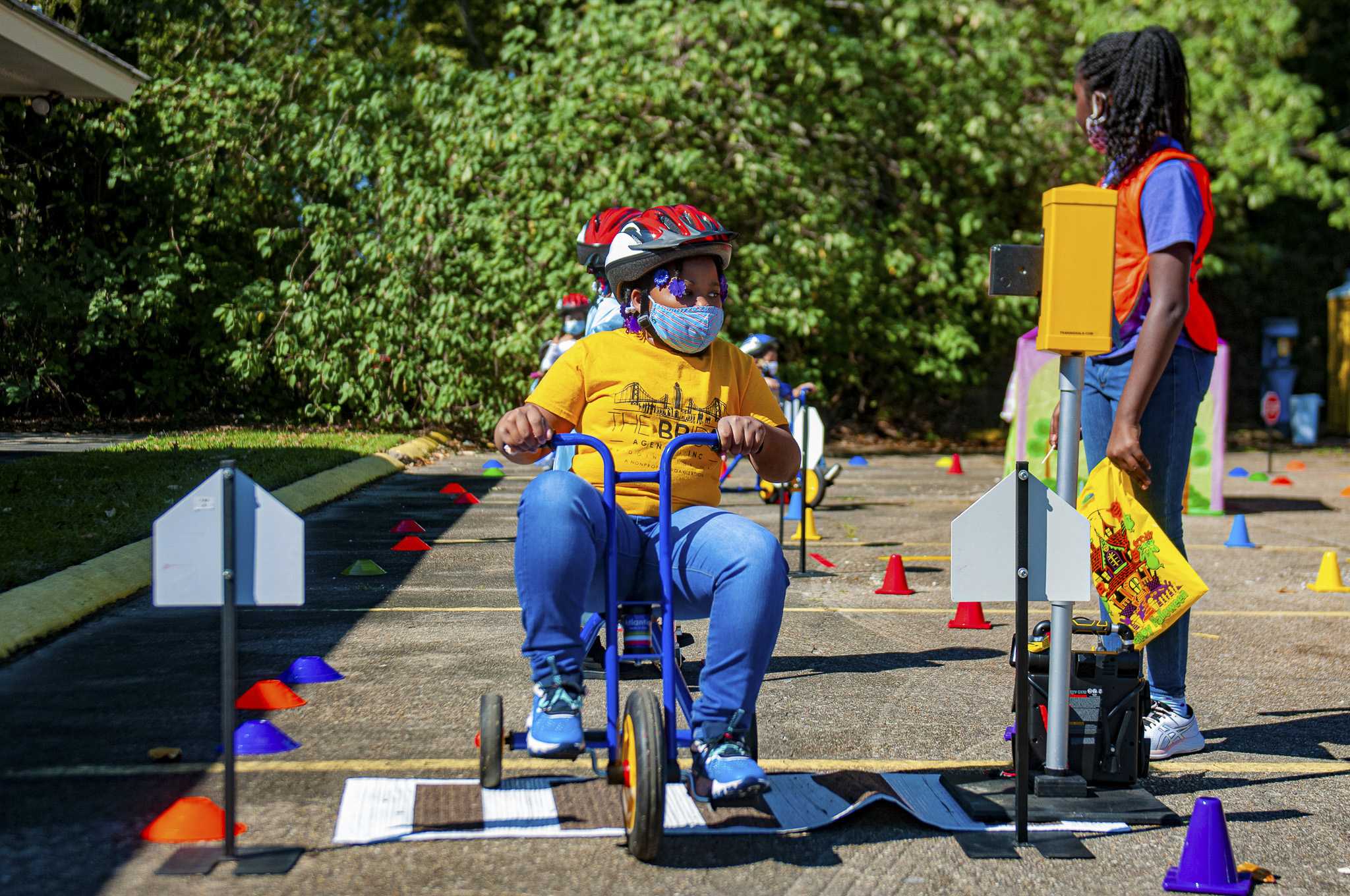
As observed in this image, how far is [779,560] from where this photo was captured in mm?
4031

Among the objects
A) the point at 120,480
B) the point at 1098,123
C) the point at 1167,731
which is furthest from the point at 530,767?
the point at 120,480

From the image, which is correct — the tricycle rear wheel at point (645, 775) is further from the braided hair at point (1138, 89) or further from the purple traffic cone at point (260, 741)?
the braided hair at point (1138, 89)

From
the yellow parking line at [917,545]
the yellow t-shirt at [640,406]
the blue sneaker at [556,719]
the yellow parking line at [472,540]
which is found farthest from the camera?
the yellow parking line at [917,545]

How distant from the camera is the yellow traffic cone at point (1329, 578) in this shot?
346 inches

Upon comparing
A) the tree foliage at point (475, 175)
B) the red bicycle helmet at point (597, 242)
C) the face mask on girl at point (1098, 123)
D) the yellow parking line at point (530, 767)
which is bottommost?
the yellow parking line at point (530, 767)

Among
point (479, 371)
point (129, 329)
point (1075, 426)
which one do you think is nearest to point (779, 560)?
point (1075, 426)

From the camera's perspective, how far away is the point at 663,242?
14.3 feet

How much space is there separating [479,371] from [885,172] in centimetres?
704

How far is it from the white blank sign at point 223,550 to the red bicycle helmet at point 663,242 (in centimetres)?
132

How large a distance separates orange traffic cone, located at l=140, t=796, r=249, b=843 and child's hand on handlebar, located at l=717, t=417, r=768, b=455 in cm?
164

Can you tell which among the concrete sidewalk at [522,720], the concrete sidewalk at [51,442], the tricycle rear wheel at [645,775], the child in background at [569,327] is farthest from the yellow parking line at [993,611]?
the concrete sidewalk at [51,442]

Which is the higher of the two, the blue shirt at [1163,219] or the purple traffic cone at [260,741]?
the blue shirt at [1163,219]

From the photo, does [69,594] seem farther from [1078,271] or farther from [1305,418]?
[1305,418]

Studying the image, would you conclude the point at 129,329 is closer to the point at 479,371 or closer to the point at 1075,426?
the point at 479,371
